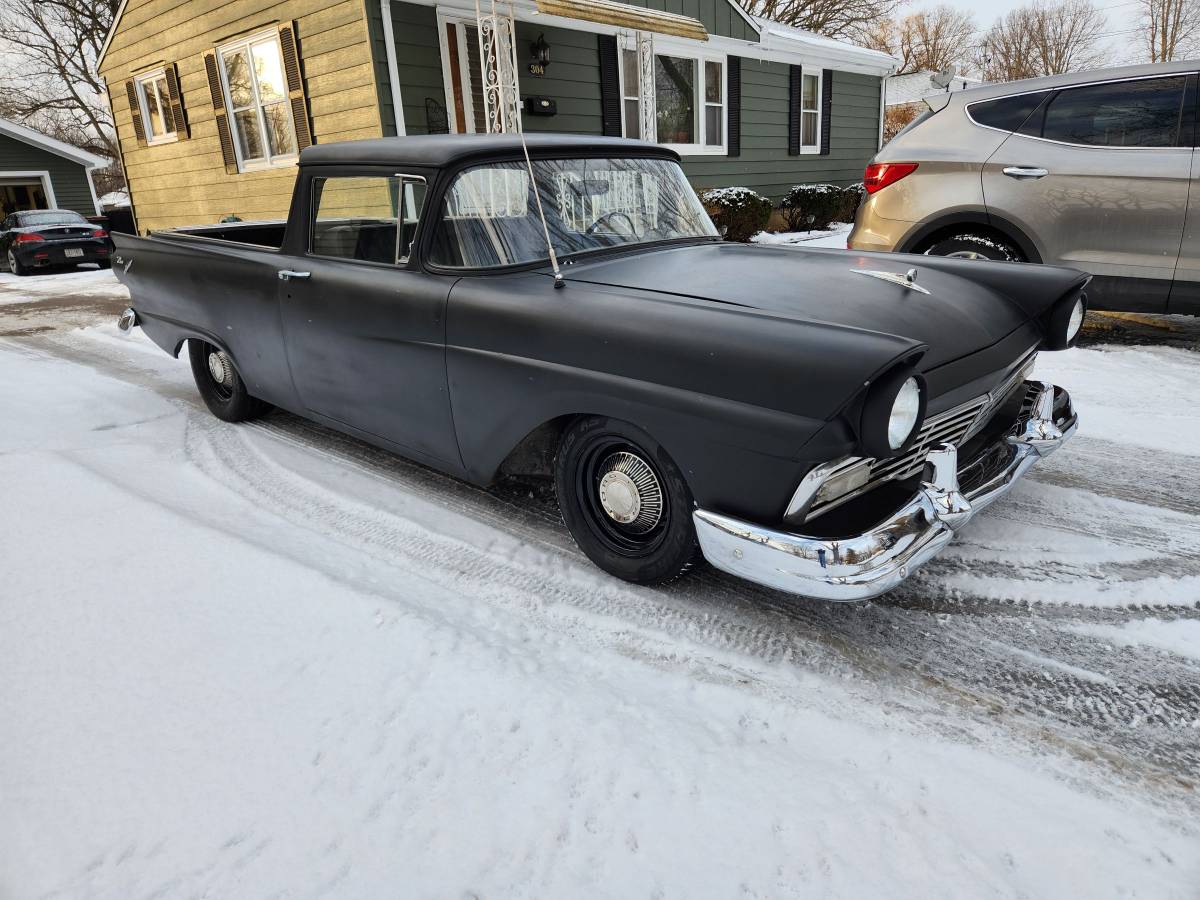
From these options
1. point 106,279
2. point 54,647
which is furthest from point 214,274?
point 106,279

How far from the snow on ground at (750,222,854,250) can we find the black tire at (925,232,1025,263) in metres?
5.83

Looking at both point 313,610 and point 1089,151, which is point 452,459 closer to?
point 313,610

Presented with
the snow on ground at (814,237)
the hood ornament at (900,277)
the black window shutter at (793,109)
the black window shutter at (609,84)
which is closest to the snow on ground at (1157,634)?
the hood ornament at (900,277)

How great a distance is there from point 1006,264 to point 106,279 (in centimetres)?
1391

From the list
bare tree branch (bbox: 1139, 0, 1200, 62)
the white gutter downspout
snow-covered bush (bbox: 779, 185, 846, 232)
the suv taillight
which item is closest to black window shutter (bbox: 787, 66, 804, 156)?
snow-covered bush (bbox: 779, 185, 846, 232)

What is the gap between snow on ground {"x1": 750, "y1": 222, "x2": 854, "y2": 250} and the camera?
11914 millimetres

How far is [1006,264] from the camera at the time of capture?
10.9 ft

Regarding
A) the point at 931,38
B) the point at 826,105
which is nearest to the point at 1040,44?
the point at 931,38

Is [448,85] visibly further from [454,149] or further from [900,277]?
[900,277]

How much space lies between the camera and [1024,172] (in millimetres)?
5172

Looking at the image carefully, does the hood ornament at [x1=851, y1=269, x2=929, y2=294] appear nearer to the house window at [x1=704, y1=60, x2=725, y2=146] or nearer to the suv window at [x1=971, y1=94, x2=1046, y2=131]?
the suv window at [x1=971, y1=94, x2=1046, y2=131]

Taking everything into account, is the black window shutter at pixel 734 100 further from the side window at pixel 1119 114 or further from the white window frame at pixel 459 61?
the side window at pixel 1119 114

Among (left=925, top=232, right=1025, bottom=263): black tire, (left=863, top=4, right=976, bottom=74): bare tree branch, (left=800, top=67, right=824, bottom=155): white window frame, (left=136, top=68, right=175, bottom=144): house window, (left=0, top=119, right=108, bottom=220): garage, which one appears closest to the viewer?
(left=925, top=232, right=1025, bottom=263): black tire

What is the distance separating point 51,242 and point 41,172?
12492 mm
